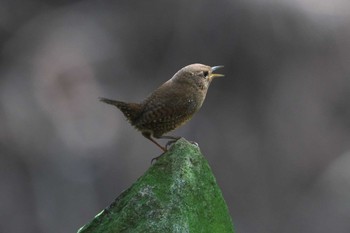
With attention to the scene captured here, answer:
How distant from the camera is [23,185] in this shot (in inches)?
342

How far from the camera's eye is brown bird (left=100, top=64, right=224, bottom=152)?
3348 mm

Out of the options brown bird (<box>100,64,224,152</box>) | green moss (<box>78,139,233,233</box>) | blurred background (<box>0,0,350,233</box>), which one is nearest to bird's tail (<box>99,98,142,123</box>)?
brown bird (<box>100,64,224,152</box>)

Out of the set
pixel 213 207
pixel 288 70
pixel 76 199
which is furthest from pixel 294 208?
pixel 213 207

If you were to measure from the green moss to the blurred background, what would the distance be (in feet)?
17.7

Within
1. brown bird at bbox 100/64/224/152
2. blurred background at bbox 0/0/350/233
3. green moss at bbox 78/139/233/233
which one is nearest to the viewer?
green moss at bbox 78/139/233/233

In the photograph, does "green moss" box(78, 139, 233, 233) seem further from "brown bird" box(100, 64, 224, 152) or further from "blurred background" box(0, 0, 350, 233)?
"blurred background" box(0, 0, 350, 233)

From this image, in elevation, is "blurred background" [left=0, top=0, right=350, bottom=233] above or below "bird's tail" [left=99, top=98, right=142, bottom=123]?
above

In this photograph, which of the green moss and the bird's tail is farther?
the bird's tail

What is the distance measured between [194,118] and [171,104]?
18.4 ft

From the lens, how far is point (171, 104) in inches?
132

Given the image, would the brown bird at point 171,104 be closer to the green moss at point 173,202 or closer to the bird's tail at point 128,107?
the bird's tail at point 128,107

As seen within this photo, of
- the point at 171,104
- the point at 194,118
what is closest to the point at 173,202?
the point at 171,104

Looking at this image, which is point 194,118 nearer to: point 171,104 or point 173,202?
point 171,104

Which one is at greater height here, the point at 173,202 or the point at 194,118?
the point at 194,118
